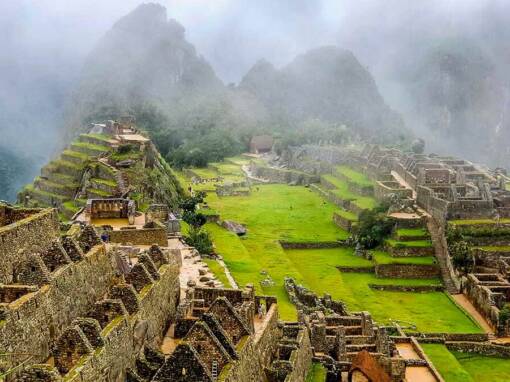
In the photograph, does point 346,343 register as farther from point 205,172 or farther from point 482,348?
point 205,172

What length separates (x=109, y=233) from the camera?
31703mm

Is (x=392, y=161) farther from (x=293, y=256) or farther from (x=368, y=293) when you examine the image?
(x=368, y=293)

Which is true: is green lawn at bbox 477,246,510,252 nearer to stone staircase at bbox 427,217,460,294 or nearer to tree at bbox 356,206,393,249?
stone staircase at bbox 427,217,460,294

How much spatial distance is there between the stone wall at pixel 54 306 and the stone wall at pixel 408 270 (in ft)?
102

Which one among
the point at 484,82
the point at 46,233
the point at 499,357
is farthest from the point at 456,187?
the point at 484,82

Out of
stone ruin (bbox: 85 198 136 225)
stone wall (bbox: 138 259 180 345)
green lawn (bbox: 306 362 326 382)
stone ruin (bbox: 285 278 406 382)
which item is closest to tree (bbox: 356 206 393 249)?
stone ruin (bbox: 85 198 136 225)

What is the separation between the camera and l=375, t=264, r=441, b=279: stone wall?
49.0 meters

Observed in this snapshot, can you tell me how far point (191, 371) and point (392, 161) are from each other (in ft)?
195

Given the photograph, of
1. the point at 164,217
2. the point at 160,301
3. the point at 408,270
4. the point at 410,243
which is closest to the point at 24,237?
the point at 160,301

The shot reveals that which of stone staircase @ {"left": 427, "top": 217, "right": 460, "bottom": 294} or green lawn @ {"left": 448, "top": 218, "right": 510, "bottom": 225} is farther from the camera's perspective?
green lawn @ {"left": 448, "top": 218, "right": 510, "bottom": 225}

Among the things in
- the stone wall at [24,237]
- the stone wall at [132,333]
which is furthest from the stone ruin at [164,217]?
the stone wall at [24,237]

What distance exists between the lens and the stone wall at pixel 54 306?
14453mm

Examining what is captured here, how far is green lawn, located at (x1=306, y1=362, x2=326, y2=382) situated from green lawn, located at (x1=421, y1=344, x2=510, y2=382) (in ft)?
28.6

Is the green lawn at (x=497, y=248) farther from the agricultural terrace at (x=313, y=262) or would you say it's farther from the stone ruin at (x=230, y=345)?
the stone ruin at (x=230, y=345)
